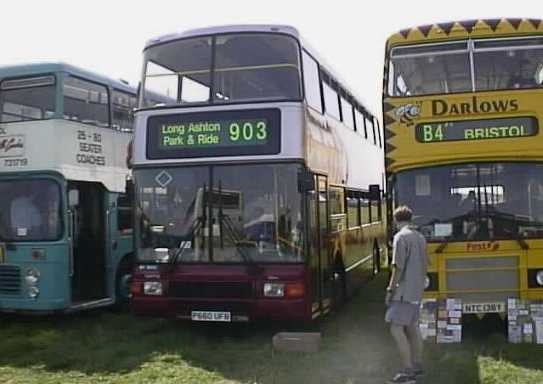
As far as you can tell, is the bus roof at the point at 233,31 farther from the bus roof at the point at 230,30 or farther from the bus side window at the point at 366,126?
the bus side window at the point at 366,126

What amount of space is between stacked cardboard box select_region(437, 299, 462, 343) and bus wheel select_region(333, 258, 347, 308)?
262 cm

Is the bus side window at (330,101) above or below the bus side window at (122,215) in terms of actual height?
above

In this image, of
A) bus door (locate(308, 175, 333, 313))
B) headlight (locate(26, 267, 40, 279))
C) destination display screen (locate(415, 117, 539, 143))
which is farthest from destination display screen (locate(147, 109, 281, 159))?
headlight (locate(26, 267, 40, 279))

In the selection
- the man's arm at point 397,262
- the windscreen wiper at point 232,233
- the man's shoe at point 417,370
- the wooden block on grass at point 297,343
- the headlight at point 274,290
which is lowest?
the man's shoe at point 417,370

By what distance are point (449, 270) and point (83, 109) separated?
6.51 meters

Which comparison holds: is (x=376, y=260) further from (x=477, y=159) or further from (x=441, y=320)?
(x=477, y=159)

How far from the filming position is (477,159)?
927 centimetres

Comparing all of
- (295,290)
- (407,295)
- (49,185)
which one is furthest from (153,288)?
(407,295)

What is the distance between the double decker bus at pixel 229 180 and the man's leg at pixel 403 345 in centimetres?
185

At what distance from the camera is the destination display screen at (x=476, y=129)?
9.23 m

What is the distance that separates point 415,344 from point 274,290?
2228mm

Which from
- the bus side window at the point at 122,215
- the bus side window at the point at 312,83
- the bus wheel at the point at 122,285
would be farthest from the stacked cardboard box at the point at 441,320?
the bus wheel at the point at 122,285

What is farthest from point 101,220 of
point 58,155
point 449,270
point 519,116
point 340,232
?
point 519,116

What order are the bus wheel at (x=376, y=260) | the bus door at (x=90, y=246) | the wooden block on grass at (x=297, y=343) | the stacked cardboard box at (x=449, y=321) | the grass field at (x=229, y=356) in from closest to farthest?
the grass field at (x=229, y=356)
the wooden block on grass at (x=297, y=343)
the stacked cardboard box at (x=449, y=321)
the bus door at (x=90, y=246)
the bus wheel at (x=376, y=260)
